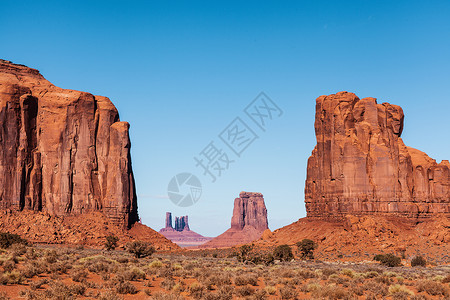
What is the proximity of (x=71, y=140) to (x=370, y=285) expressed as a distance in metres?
73.7

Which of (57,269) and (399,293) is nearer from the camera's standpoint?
(399,293)

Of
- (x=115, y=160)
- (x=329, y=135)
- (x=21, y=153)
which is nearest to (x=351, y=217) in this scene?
(x=329, y=135)

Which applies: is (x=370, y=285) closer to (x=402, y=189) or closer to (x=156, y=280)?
(x=156, y=280)

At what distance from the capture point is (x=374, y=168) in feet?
269

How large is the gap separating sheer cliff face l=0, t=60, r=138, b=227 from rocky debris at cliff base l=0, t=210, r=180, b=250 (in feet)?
7.31

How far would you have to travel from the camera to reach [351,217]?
256 feet

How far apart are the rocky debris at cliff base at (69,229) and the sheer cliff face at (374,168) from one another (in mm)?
30575

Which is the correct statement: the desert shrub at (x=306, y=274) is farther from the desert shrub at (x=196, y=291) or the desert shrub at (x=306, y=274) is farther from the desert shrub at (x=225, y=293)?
the desert shrub at (x=196, y=291)

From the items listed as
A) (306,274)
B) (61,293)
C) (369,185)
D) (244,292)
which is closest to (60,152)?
(369,185)

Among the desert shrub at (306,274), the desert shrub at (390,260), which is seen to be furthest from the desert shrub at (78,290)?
the desert shrub at (390,260)

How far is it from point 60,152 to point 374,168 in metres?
53.7

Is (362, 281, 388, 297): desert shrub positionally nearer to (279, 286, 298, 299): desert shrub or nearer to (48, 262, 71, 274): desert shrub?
(279, 286, 298, 299): desert shrub

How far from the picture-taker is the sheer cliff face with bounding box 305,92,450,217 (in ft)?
265

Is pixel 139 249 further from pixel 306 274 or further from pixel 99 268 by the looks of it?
pixel 306 274
